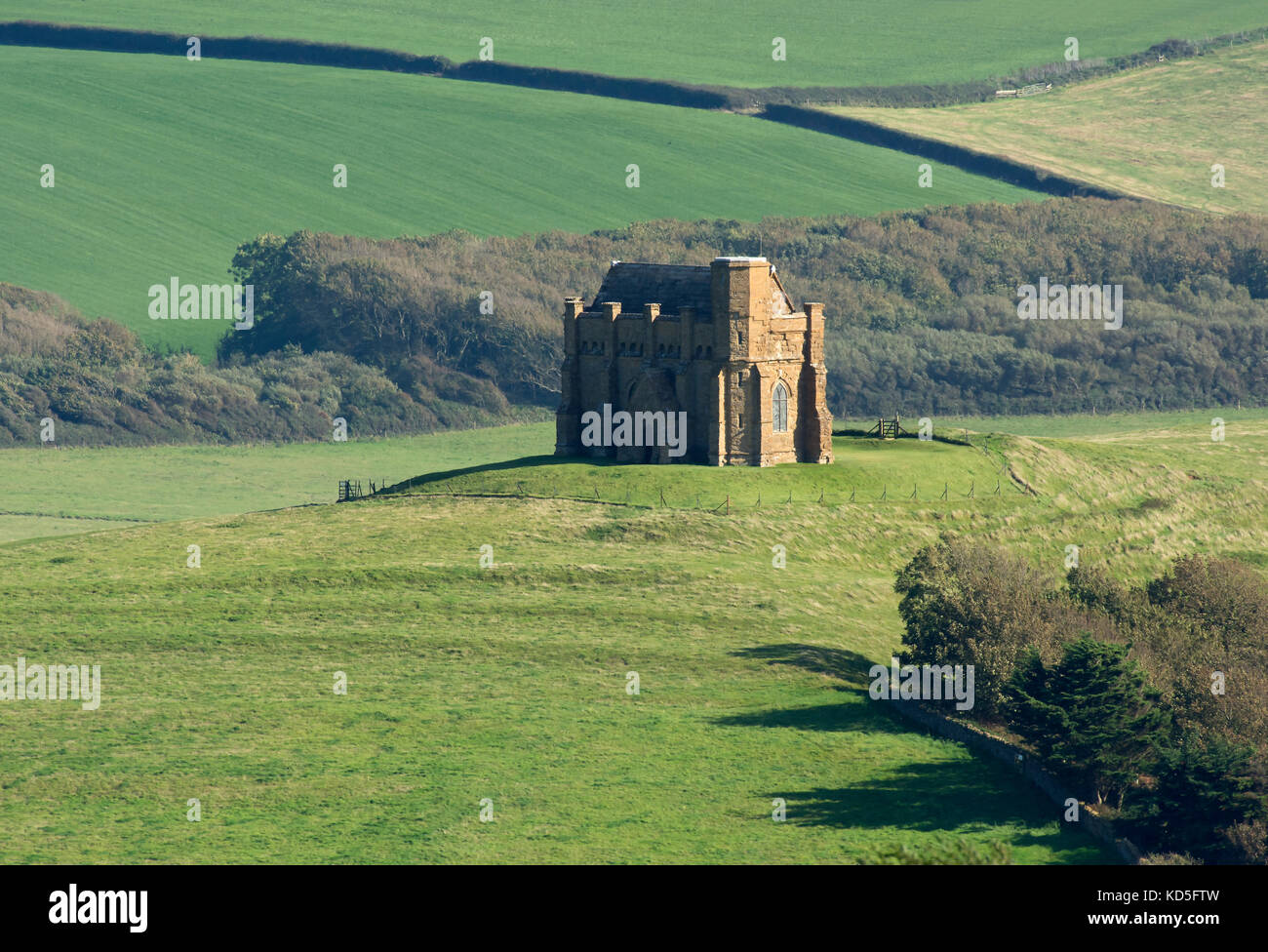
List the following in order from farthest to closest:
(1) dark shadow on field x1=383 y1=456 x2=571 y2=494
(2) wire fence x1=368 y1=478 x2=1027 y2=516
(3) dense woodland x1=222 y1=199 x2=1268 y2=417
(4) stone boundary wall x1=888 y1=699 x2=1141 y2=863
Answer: (3) dense woodland x1=222 y1=199 x2=1268 y2=417 → (1) dark shadow on field x1=383 y1=456 x2=571 y2=494 → (2) wire fence x1=368 y1=478 x2=1027 y2=516 → (4) stone boundary wall x1=888 y1=699 x2=1141 y2=863

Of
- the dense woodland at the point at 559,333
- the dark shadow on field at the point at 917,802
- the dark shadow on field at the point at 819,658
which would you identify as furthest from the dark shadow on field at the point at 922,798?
the dense woodland at the point at 559,333

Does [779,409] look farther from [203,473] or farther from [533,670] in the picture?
[203,473]

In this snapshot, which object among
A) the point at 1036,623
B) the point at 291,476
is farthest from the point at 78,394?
the point at 1036,623

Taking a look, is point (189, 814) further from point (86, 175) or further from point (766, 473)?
point (86, 175)

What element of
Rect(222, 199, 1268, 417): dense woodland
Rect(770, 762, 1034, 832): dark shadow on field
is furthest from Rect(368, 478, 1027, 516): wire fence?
Rect(222, 199, 1268, 417): dense woodland

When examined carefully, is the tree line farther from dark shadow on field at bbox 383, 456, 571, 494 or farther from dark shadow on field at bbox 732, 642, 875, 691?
dark shadow on field at bbox 383, 456, 571, 494

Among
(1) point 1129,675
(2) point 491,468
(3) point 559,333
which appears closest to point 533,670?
(1) point 1129,675
